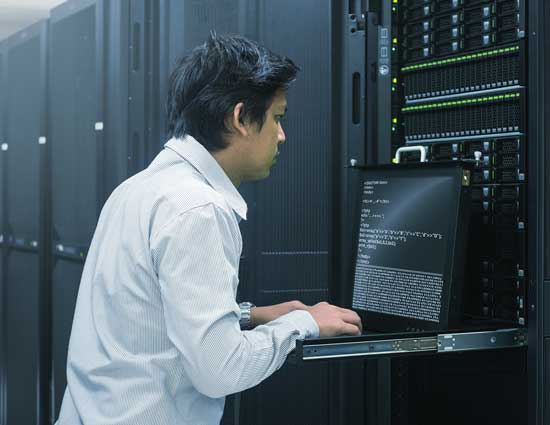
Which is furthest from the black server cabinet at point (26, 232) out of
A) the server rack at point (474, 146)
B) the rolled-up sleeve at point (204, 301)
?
the rolled-up sleeve at point (204, 301)

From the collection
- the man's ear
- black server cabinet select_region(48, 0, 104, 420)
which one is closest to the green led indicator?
the man's ear

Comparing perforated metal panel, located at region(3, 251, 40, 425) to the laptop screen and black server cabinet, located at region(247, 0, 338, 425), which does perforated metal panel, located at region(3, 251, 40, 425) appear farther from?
the laptop screen

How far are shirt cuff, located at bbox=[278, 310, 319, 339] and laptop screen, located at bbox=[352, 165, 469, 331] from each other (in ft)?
1.40

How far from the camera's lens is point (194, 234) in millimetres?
1478

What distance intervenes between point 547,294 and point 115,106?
1.75 meters

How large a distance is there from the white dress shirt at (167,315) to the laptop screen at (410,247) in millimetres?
502

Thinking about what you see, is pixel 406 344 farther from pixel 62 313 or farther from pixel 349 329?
pixel 62 313

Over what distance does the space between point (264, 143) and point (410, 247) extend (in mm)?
569

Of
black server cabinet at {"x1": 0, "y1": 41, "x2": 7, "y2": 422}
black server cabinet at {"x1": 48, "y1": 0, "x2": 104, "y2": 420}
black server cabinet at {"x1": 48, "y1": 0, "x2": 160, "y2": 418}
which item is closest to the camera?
black server cabinet at {"x1": 48, "y1": 0, "x2": 160, "y2": 418}

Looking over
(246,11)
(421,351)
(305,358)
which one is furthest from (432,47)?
(305,358)

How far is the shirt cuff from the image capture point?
168 cm

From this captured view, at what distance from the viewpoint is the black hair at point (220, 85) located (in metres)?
1.71

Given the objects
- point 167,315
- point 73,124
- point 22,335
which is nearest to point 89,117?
point 73,124

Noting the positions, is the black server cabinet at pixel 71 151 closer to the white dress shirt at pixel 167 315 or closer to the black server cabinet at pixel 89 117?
the black server cabinet at pixel 89 117
